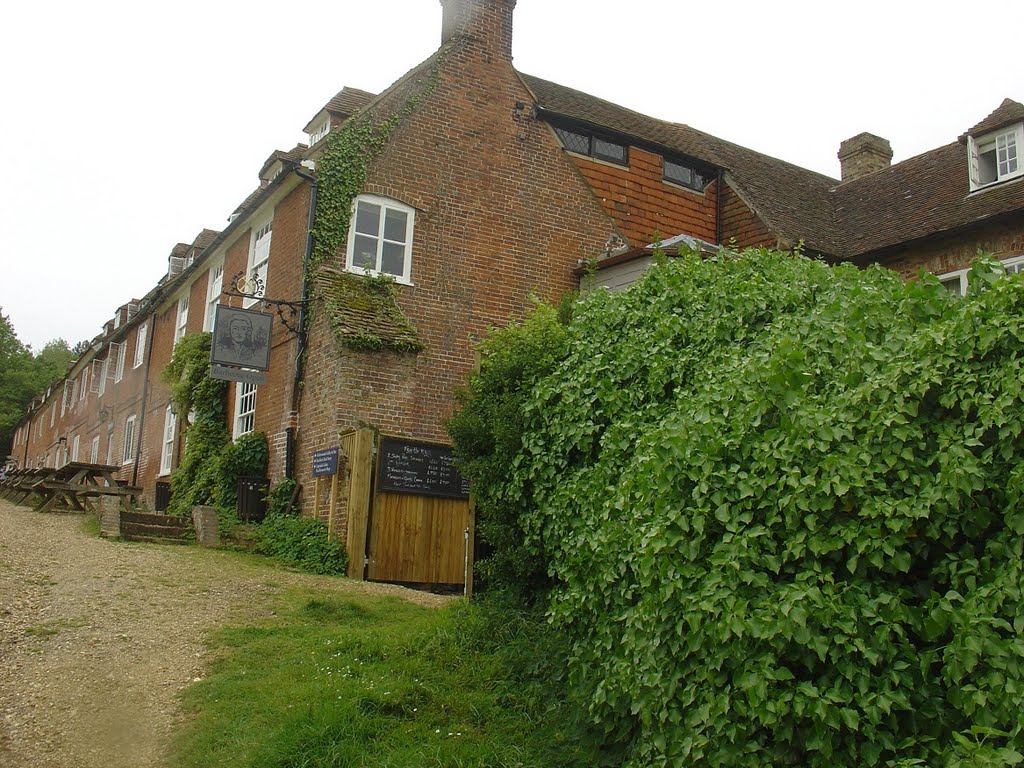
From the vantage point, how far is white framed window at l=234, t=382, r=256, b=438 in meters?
18.5

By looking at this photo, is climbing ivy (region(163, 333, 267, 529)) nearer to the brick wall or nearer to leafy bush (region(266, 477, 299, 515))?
leafy bush (region(266, 477, 299, 515))

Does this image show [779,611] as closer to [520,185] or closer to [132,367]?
[520,185]

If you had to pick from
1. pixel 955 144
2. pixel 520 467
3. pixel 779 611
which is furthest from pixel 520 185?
pixel 779 611

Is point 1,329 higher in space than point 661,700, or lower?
higher

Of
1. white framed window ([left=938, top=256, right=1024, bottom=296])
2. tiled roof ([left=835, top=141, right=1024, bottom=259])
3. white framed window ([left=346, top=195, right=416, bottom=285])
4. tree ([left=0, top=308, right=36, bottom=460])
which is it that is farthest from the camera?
tree ([left=0, top=308, right=36, bottom=460])

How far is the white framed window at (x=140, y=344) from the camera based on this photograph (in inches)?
1136

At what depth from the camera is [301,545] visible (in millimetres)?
14031

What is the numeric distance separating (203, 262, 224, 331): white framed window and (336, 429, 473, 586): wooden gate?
9.52 meters

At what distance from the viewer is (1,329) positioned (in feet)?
195

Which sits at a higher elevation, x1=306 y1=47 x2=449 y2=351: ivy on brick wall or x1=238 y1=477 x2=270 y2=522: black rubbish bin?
x1=306 y1=47 x2=449 y2=351: ivy on brick wall

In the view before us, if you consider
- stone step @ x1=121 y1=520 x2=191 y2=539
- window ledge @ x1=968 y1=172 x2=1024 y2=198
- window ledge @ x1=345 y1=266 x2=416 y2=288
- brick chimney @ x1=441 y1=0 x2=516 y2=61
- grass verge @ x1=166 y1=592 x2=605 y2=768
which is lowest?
grass verge @ x1=166 y1=592 x2=605 y2=768

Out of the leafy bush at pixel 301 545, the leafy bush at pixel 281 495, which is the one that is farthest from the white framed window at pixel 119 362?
the leafy bush at pixel 301 545

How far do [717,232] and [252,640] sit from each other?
15.6 metres

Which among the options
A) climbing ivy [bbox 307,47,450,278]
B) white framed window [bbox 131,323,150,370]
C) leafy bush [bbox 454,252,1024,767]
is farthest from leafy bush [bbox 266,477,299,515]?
white framed window [bbox 131,323,150,370]
